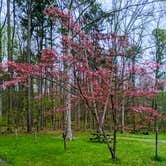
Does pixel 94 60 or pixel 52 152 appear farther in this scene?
pixel 52 152

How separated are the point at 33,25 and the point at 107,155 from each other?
13.8 metres

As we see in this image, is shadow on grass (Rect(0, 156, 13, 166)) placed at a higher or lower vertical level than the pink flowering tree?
lower

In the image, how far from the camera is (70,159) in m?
7.50

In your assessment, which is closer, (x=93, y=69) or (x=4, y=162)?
(x=4, y=162)

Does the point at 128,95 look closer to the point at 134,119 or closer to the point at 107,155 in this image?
the point at 107,155

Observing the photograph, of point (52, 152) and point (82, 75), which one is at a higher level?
point (82, 75)

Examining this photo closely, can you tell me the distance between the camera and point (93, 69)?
7.57m

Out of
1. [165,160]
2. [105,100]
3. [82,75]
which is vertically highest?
[82,75]

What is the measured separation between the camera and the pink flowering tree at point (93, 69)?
6.98 m

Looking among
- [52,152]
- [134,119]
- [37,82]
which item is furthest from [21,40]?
[52,152]

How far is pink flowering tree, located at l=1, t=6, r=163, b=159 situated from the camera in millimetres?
6977

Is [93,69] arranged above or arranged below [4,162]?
above

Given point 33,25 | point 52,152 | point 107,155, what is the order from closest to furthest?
1. point 107,155
2. point 52,152
3. point 33,25

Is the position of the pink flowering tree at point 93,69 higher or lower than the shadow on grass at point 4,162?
higher
